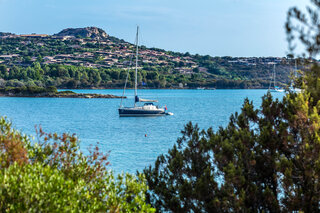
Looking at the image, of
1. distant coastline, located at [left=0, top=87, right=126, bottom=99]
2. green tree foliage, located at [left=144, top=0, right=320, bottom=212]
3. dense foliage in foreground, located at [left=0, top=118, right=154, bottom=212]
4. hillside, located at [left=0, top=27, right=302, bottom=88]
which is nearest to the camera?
dense foliage in foreground, located at [left=0, top=118, right=154, bottom=212]

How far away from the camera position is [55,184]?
575 cm

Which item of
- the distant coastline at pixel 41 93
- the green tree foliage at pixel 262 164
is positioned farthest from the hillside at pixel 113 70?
the green tree foliage at pixel 262 164

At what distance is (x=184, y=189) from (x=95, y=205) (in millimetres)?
2595

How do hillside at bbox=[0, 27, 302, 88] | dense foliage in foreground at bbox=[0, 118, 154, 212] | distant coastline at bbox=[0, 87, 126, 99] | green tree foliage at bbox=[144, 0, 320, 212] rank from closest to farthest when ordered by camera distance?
1. dense foliage in foreground at bbox=[0, 118, 154, 212]
2. green tree foliage at bbox=[144, 0, 320, 212]
3. distant coastline at bbox=[0, 87, 126, 99]
4. hillside at bbox=[0, 27, 302, 88]

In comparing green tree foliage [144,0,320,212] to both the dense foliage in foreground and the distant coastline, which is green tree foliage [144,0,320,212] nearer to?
the dense foliage in foreground

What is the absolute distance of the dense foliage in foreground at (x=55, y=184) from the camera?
218 inches

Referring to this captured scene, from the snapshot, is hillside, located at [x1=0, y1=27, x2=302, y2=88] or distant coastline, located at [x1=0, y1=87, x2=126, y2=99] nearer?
distant coastline, located at [x1=0, y1=87, x2=126, y2=99]

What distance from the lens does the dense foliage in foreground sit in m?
5.55

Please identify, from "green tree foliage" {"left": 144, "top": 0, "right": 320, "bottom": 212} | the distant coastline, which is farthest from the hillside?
"green tree foliage" {"left": 144, "top": 0, "right": 320, "bottom": 212}

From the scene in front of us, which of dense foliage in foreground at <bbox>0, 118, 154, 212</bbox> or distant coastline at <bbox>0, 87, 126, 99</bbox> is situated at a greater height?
dense foliage in foreground at <bbox>0, 118, 154, 212</bbox>

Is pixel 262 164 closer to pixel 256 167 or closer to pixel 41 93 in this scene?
pixel 256 167

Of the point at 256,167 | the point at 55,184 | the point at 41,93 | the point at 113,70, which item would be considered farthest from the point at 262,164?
the point at 113,70

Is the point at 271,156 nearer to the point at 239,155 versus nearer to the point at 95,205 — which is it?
the point at 239,155

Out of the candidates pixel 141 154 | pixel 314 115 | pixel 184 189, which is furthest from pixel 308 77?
pixel 141 154
